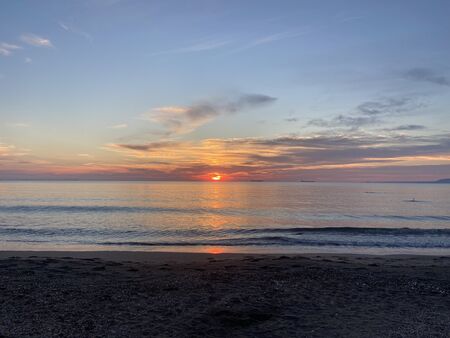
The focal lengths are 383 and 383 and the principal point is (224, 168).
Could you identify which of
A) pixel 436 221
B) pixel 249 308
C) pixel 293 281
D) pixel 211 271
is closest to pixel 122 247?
pixel 211 271

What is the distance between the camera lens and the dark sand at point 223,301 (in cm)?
741

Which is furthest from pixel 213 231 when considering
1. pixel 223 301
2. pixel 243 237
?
pixel 223 301

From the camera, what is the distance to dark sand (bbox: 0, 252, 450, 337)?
24.3 ft

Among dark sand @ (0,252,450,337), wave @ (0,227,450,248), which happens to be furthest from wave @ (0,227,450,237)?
dark sand @ (0,252,450,337)

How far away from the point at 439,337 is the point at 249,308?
3.75 meters

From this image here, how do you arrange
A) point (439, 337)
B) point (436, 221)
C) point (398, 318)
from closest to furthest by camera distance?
point (439, 337), point (398, 318), point (436, 221)

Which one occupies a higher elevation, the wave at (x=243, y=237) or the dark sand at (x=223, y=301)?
the dark sand at (x=223, y=301)

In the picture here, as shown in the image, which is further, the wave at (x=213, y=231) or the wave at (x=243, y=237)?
the wave at (x=213, y=231)

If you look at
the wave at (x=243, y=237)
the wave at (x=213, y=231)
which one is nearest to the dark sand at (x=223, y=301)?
the wave at (x=243, y=237)

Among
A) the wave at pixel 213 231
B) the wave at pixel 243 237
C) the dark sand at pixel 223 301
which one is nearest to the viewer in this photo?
the dark sand at pixel 223 301

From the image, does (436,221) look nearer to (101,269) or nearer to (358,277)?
(358,277)

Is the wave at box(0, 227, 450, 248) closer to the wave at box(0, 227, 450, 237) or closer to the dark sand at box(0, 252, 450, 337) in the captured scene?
the wave at box(0, 227, 450, 237)

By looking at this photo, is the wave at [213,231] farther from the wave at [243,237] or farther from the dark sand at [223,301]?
the dark sand at [223,301]

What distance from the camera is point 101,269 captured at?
1370 centimetres
